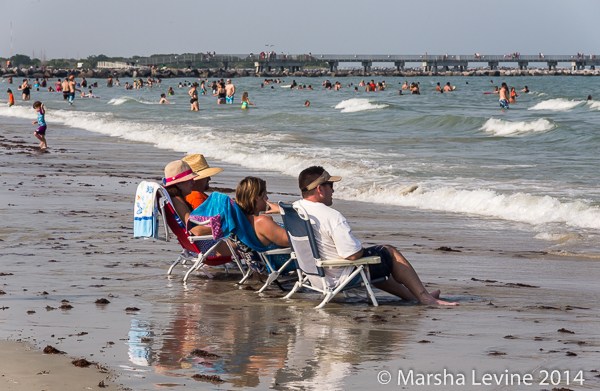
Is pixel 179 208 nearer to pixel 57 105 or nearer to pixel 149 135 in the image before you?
pixel 149 135

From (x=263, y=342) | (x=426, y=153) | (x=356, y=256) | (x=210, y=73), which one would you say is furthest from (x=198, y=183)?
(x=210, y=73)

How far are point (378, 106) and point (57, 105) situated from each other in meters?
18.1

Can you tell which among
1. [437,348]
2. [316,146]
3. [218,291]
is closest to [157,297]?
→ [218,291]

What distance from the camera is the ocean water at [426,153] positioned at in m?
9.88

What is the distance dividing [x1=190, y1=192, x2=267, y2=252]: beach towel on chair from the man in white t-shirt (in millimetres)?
688

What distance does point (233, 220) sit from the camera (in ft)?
18.3

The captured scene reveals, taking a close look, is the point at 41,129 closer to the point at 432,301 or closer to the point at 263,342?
the point at 432,301

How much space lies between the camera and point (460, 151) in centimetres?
1830

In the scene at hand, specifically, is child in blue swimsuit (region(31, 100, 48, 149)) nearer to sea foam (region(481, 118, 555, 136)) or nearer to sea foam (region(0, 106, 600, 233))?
sea foam (region(0, 106, 600, 233))

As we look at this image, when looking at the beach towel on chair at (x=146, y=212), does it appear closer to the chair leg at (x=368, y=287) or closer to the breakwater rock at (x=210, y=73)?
the chair leg at (x=368, y=287)

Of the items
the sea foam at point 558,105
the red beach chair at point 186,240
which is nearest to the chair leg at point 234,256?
the red beach chair at point 186,240

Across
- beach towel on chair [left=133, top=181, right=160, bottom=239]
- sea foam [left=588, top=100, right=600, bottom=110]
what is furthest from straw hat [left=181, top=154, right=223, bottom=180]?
sea foam [left=588, top=100, right=600, bottom=110]

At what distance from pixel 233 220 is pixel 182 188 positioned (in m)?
0.61

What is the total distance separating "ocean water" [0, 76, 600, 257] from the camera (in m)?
9.88
